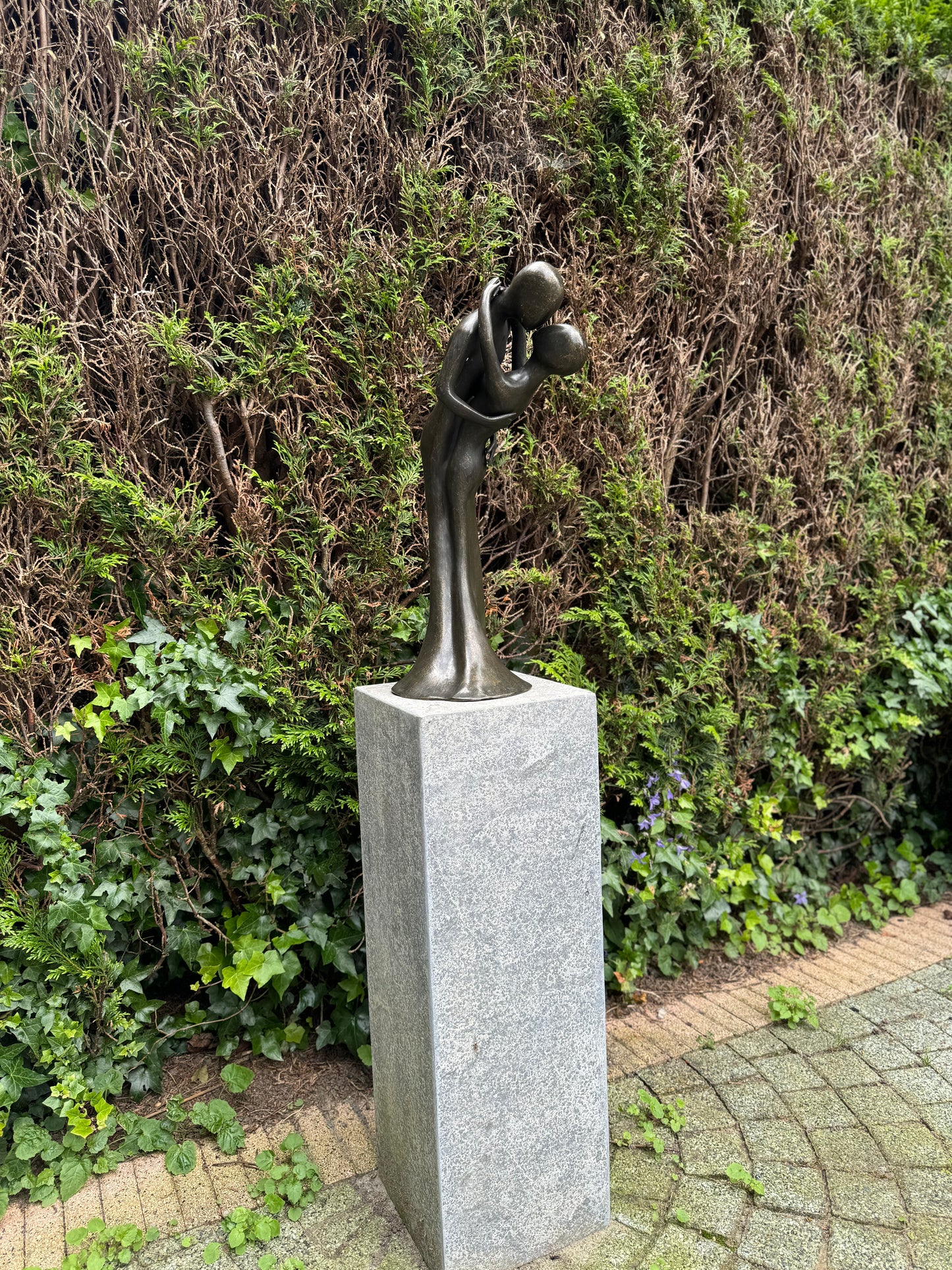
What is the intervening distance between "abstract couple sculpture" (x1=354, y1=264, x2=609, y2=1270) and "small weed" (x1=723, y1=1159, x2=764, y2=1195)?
0.40 meters

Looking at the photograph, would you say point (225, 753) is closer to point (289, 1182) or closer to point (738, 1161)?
point (289, 1182)

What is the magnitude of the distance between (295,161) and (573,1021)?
9.86ft

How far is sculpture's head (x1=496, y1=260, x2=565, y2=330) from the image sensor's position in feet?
6.64

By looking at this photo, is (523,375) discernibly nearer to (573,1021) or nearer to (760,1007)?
(573,1021)

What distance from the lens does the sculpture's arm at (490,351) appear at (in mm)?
2062

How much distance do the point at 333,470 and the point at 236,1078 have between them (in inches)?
86.2

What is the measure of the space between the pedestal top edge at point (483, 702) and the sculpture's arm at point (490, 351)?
79 centimetres

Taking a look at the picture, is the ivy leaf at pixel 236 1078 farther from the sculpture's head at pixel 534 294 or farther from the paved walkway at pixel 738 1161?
the sculpture's head at pixel 534 294

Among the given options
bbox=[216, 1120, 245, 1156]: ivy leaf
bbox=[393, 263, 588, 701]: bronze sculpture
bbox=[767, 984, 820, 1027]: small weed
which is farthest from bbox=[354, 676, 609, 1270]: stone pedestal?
bbox=[767, 984, 820, 1027]: small weed

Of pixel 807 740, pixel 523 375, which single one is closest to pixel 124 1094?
pixel 523 375

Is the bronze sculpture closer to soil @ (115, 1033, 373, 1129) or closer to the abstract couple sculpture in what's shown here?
the abstract couple sculpture

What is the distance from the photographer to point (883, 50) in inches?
168

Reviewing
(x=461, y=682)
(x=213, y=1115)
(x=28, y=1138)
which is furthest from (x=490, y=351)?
(x=28, y=1138)

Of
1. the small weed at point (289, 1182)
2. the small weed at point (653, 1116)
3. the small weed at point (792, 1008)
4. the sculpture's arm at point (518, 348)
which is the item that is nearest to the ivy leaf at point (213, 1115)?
the small weed at point (289, 1182)
